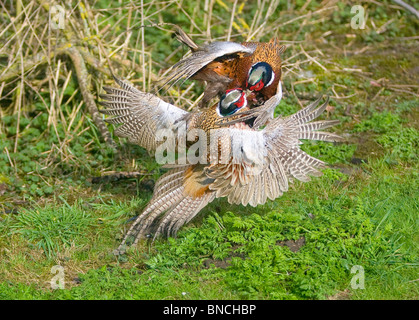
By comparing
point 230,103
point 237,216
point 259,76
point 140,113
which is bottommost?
point 237,216

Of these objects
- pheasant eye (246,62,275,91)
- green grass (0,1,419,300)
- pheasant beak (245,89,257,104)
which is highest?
pheasant eye (246,62,275,91)

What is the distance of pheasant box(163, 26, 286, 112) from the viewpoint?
4.60m

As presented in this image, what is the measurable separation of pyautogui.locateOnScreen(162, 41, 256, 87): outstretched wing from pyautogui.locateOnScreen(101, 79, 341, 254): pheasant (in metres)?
0.32

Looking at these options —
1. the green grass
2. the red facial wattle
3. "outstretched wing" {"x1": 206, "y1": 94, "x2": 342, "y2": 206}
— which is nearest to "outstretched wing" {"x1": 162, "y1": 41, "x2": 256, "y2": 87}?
the red facial wattle

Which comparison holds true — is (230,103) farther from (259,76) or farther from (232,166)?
(232,166)

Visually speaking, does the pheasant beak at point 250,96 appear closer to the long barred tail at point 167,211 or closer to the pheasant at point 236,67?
the pheasant at point 236,67

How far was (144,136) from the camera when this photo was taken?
199 inches

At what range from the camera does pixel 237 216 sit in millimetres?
4656

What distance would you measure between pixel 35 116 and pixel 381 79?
13.2 feet

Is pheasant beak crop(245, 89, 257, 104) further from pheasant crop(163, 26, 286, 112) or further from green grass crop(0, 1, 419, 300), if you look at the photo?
green grass crop(0, 1, 419, 300)

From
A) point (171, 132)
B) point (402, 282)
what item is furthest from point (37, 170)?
point (402, 282)

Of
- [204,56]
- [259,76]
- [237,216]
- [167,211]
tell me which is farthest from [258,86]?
[167,211]

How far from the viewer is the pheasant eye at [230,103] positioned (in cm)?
450

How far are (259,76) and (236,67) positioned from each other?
0.26 meters
